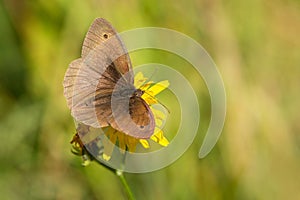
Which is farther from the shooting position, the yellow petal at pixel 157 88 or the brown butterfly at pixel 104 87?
the yellow petal at pixel 157 88

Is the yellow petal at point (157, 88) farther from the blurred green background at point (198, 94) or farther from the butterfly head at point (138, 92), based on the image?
the blurred green background at point (198, 94)

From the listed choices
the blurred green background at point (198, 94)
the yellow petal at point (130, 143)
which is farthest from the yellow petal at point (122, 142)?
the blurred green background at point (198, 94)

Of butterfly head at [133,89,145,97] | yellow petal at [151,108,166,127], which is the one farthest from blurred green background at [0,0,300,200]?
butterfly head at [133,89,145,97]

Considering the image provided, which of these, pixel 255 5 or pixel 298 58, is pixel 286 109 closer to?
pixel 298 58

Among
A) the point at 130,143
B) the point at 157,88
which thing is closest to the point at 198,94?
the point at 157,88

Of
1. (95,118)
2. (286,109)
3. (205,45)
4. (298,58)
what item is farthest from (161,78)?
(95,118)

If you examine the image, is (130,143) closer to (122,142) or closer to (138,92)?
(122,142)
